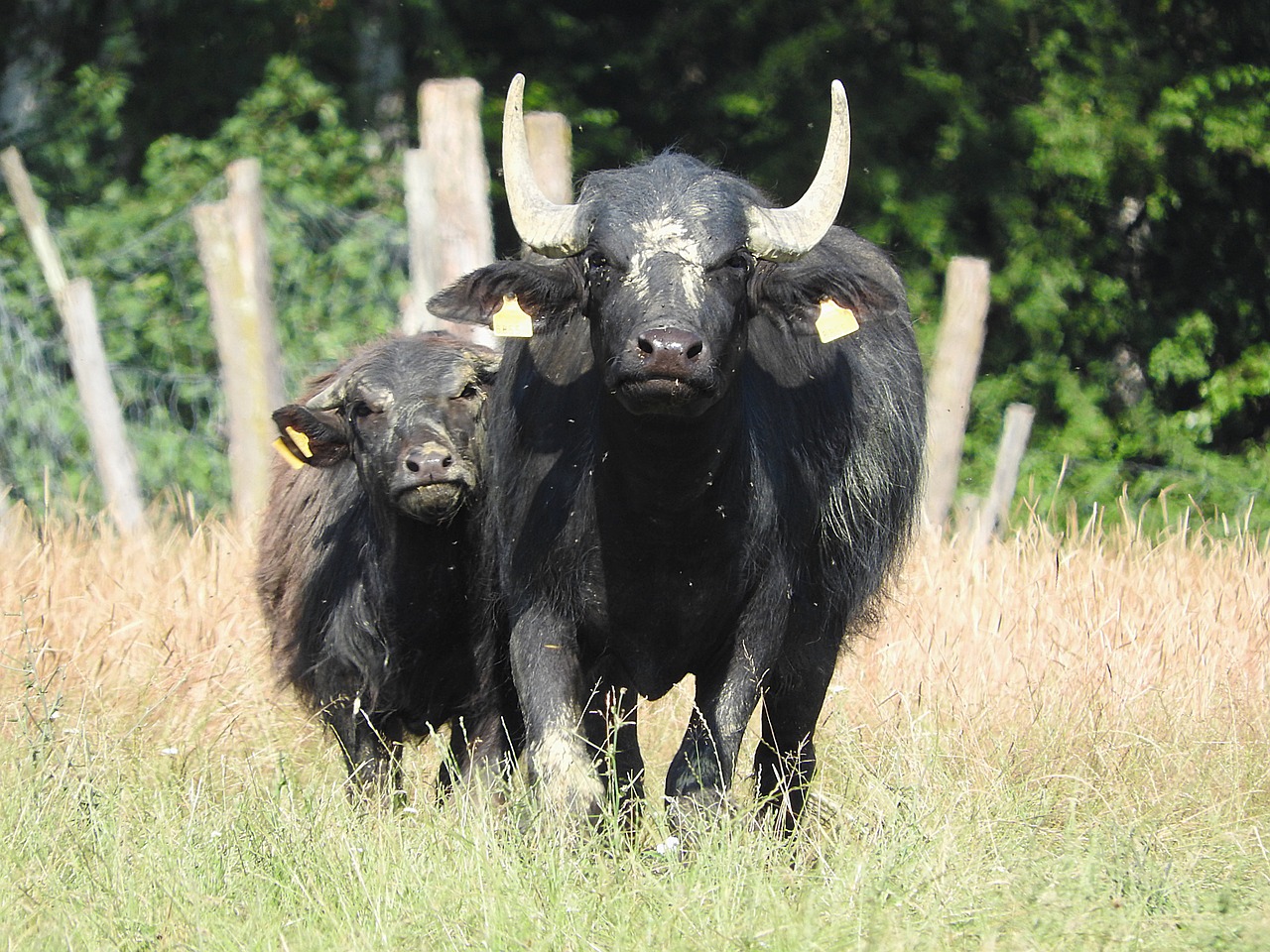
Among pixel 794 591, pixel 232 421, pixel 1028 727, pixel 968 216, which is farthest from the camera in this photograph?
pixel 968 216

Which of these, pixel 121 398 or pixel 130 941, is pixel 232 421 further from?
pixel 130 941

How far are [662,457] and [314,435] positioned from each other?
1.60 meters

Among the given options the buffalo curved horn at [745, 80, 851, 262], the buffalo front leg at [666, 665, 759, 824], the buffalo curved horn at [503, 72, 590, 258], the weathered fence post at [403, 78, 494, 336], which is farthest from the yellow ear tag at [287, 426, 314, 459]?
the weathered fence post at [403, 78, 494, 336]

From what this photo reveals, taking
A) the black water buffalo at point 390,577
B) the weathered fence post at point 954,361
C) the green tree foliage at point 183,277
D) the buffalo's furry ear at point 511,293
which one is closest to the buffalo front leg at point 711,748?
the black water buffalo at point 390,577

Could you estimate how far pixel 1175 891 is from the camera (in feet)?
14.6

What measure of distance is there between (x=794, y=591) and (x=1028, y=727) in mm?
1266

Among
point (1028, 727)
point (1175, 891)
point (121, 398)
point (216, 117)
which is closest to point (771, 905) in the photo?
point (1175, 891)

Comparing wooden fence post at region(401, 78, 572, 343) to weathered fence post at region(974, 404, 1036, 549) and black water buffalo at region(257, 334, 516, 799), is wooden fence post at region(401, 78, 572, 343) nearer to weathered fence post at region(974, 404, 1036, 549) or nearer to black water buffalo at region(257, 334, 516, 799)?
black water buffalo at region(257, 334, 516, 799)

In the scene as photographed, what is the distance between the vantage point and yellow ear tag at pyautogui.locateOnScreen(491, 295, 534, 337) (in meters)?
5.21

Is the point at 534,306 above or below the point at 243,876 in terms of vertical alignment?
above

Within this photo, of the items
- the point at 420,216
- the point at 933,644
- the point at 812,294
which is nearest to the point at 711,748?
the point at 812,294

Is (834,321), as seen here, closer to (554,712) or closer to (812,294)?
(812,294)

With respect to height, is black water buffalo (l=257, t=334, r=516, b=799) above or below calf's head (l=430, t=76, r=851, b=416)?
below

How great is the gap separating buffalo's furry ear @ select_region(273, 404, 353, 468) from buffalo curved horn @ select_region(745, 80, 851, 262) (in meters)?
1.79
